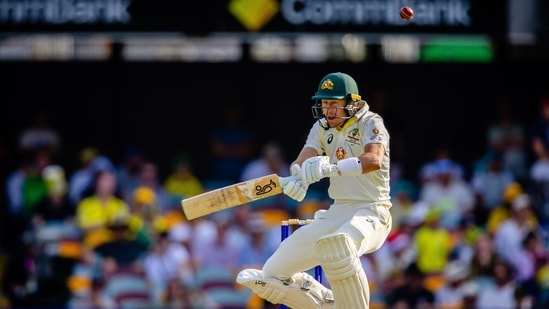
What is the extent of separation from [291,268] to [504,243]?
5.24 metres

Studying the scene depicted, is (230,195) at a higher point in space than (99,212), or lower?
higher

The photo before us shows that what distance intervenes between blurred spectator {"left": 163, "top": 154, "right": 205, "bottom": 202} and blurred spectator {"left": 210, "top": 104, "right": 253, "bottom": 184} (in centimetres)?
36

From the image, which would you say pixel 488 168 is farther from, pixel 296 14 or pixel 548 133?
pixel 296 14

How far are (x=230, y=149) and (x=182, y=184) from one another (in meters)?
0.82

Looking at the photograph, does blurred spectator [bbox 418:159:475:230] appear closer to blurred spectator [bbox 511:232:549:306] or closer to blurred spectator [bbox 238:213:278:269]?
blurred spectator [bbox 511:232:549:306]

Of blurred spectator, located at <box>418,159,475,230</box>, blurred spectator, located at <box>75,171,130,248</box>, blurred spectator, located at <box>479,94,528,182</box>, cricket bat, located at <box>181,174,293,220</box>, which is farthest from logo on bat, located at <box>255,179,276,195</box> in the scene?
blurred spectator, located at <box>479,94,528,182</box>

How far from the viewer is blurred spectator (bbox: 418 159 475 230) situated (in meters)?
12.1

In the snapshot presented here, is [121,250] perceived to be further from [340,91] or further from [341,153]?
[340,91]

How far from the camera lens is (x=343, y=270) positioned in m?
6.45

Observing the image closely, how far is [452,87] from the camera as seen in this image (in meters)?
14.1

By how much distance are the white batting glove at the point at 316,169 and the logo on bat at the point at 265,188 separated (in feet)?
0.99

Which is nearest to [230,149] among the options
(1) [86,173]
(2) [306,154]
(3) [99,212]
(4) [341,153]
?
(1) [86,173]

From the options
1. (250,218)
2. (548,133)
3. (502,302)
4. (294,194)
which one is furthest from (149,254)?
(294,194)

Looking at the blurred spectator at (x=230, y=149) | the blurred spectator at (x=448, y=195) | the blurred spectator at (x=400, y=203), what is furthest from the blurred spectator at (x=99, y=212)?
the blurred spectator at (x=448, y=195)
